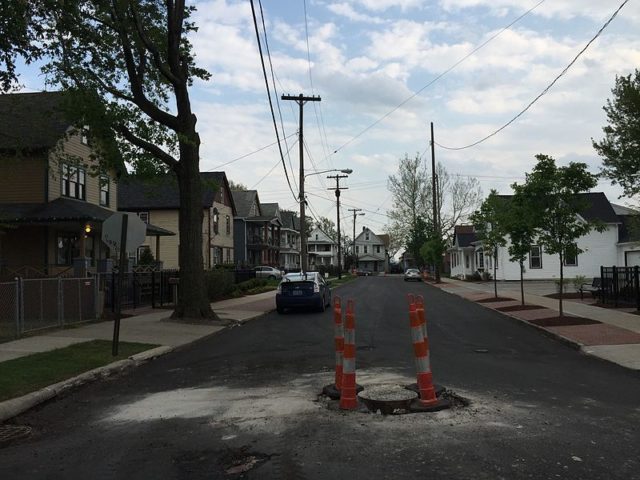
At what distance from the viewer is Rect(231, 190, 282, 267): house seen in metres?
59.7

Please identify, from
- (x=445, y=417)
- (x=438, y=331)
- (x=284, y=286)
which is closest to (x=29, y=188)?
(x=284, y=286)

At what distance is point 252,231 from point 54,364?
5332cm

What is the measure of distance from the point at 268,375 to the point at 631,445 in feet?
17.1

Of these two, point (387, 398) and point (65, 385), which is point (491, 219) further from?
point (65, 385)

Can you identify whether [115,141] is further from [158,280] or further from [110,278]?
[158,280]

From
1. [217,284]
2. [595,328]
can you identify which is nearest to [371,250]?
[217,284]

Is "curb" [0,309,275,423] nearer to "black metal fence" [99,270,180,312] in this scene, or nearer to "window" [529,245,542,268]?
"black metal fence" [99,270,180,312]

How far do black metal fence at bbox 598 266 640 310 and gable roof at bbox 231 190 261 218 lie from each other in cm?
4334

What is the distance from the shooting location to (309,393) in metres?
7.54

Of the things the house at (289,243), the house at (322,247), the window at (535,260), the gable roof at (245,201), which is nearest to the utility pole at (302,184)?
the window at (535,260)

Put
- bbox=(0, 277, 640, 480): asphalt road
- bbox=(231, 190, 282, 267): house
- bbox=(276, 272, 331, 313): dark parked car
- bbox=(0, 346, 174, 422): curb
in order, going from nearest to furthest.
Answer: bbox=(0, 277, 640, 480): asphalt road, bbox=(0, 346, 174, 422): curb, bbox=(276, 272, 331, 313): dark parked car, bbox=(231, 190, 282, 267): house

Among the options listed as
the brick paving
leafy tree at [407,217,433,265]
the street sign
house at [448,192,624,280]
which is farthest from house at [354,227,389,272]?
the street sign

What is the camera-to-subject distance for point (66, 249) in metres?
25.1

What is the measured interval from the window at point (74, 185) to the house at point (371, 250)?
108 metres
